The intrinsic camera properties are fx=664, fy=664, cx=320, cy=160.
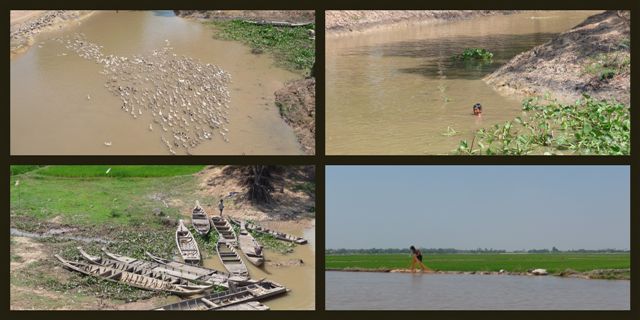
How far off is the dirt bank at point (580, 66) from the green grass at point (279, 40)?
2.75 m

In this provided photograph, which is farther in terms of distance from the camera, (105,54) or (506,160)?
(105,54)

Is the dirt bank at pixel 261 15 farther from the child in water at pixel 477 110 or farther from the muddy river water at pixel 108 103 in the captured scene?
the child in water at pixel 477 110

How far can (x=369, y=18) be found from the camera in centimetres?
1514

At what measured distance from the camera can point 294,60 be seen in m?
8.58

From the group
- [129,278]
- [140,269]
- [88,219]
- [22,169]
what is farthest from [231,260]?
[22,169]

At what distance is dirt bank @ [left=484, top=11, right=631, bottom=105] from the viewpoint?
A: 820cm

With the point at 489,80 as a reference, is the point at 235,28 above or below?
above

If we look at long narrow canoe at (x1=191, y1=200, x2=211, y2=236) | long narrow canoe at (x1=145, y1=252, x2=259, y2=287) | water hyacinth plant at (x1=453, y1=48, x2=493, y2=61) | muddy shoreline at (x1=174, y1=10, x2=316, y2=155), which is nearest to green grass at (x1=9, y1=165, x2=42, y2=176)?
long narrow canoe at (x1=191, y1=200, x2=211, y2=236)

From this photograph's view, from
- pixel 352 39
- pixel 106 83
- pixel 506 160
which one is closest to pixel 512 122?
pixel 506 160

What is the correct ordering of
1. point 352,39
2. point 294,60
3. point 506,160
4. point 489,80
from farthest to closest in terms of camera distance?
point 352,39 → point 489,80 → point 294,60 → point 506,160

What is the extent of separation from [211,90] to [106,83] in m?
1.32

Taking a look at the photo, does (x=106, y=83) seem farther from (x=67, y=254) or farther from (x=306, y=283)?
(x=306, y=283)

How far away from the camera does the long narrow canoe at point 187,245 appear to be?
7.34 meters

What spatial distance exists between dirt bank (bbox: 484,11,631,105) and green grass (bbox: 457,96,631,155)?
0.53 metres
